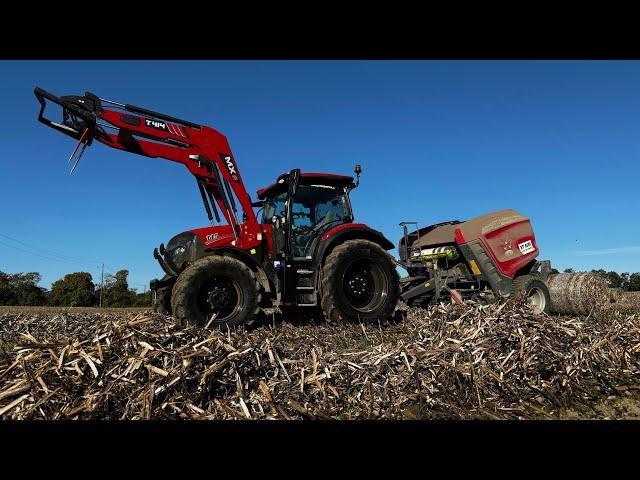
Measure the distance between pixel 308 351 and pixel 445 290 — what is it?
18.4 feet

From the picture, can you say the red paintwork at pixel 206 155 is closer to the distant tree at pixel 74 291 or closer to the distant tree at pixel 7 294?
the distant tree at pixel 7 294

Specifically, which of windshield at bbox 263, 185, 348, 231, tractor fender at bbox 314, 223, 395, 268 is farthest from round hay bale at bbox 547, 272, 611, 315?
windshield at bbox 263, 185, 348, 231

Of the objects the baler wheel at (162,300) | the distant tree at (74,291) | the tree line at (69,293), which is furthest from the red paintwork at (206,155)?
the distant tree at (74,291)

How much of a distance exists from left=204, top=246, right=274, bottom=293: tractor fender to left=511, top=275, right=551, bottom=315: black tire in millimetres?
5485

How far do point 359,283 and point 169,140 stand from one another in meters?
4.15

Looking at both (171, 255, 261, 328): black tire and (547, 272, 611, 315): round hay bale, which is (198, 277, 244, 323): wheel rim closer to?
(171, 255, 261, 328): black tire

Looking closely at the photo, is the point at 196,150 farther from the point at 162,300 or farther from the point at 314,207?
the point at 162,300

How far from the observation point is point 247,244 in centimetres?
758

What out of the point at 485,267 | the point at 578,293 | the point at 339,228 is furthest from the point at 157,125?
the point at 578,293

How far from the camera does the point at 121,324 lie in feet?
13.1

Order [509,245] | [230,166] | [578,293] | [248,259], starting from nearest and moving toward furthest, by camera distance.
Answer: [248,259] → [230,166] → [509,245] → [578,293]

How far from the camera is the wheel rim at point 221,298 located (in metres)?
6.64

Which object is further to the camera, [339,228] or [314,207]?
[314,207]

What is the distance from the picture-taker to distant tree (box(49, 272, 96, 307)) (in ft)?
96.3
